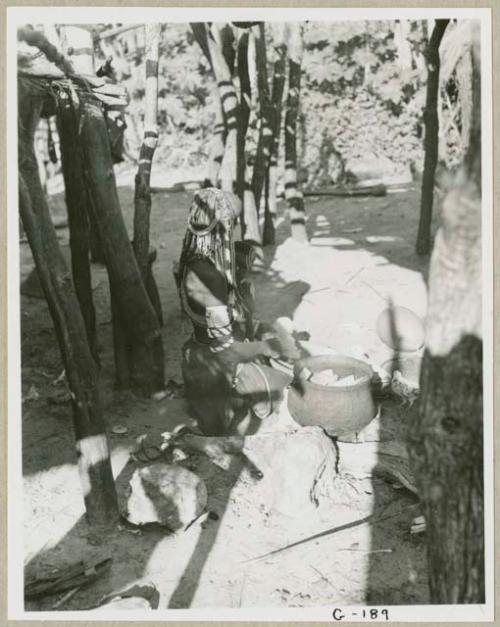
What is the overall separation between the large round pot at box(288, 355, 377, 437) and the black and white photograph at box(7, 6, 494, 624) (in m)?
0.02

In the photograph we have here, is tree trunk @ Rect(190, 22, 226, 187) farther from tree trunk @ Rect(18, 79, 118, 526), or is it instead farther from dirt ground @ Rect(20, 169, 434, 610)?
tree trunk @ Rect(18, 79, 118, 526)

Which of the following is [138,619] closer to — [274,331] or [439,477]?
[439,477]

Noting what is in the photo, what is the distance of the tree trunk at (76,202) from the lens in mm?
4996

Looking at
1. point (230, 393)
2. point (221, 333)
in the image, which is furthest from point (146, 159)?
point (230, 393)

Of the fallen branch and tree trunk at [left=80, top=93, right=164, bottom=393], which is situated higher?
the fallen branch

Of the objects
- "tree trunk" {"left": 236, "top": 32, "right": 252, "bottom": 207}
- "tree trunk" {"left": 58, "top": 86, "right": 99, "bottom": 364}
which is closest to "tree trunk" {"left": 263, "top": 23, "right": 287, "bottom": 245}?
"tree trunk" {"left": 236, "top": 32, "right": 252, "bottom": 207}

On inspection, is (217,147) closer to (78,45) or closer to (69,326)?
(78,45)

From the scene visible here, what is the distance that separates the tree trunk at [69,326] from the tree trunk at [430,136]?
6.31 m

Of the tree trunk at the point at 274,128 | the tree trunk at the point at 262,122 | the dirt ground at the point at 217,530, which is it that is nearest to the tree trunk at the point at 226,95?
the tree trunk at the point at 262,122

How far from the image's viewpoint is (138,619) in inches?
123

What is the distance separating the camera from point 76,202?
5539 millimetres

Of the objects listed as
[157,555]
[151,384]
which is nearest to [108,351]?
[151,384]

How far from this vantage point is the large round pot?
4.79m

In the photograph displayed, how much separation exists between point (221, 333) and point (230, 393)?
529 mm
